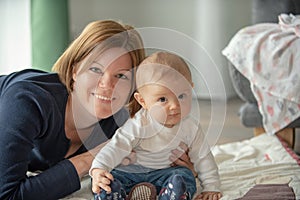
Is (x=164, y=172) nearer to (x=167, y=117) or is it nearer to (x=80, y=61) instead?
(x=167, y=117)

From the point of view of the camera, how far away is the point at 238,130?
2.63 meters

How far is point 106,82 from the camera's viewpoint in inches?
50.8

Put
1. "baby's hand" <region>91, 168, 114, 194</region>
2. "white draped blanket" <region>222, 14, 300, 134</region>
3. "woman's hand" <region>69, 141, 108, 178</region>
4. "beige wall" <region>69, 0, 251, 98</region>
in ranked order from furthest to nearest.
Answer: "beige wall" <region>69, 0, 251, 98</region>, "white draped blanket" <region>222, 14, 300, 134</region>, "woman's hand" <region>69, 141, 108, 178</region>, "baby's hand" <region>91, 168, 114, 194</region>

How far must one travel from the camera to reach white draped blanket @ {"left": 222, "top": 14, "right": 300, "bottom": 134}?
1938mm

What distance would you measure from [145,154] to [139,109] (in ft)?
0.34

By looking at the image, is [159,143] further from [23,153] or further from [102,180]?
[23,153]

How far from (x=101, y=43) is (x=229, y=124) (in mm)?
1558

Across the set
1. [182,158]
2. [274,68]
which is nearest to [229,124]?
[274,68]

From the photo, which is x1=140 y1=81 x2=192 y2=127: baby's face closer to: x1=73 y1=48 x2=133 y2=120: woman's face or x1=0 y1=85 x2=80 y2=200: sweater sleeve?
x1=73 y1=48 x2=133 y2=120: woman's face

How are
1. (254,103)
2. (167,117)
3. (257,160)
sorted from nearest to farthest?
(167,117) → (257,160) → (254,103)

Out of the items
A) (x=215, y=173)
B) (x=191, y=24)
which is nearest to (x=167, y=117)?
(x=215, y=173)

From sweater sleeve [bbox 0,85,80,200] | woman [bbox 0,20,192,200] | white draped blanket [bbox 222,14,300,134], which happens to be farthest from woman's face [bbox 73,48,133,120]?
white draped blanket [bbox 222,14,300,134]

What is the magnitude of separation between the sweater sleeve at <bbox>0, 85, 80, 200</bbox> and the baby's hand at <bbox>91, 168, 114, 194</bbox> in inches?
4.1

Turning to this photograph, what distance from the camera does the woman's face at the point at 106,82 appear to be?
1286 millimetres
